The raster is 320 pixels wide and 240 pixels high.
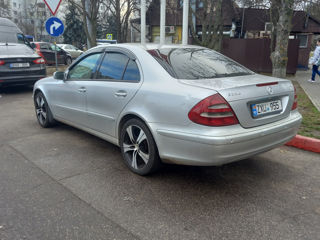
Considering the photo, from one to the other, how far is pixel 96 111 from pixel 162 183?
4.80 ft

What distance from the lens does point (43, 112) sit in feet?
19.3

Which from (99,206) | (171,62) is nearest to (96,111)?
(171,62)

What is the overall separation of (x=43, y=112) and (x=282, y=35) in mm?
5451

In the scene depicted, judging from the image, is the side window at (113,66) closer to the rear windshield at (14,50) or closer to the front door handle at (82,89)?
the front door handle at (82,89)

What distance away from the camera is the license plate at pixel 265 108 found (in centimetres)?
315

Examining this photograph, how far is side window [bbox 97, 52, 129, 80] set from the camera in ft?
13.1

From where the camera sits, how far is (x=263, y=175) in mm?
3783

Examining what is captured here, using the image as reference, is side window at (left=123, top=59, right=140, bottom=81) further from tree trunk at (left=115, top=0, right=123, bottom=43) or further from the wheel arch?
tree trunk at (left=115, top=0, right=123, bottom=43)

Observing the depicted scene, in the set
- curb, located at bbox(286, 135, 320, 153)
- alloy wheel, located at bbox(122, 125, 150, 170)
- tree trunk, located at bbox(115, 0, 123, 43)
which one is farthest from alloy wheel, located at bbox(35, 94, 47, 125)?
tree trunk, located at bbox(115, 0, 123, 43)

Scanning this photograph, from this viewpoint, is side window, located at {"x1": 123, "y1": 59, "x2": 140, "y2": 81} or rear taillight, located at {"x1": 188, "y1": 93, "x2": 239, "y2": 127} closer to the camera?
rear taillight, located at {"x1": 188, "y1": 93, "x2": 239, "y2": 127}

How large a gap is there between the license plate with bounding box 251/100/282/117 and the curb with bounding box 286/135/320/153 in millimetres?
1650

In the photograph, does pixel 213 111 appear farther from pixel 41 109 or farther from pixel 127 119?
pixel 41 109

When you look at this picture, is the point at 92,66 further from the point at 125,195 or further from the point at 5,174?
the point at 125,195

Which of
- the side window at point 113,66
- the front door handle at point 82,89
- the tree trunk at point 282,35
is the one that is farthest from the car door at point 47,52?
the side window at point 113,66
